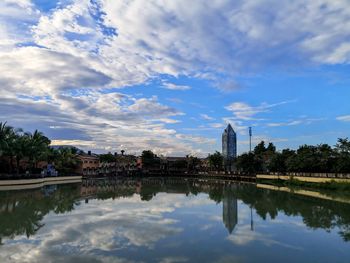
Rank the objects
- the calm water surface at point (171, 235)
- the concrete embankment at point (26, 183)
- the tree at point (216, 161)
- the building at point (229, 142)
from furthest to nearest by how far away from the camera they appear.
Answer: the building at point (229, 142)
the tree at point (216, 161)
the concrete embankment at point (26, 183)
the calm water surface at point (171, 235)

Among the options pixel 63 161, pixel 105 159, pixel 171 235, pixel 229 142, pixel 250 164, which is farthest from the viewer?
pixel 229 142

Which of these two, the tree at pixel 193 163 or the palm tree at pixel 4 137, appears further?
the tree at pixel 193 163

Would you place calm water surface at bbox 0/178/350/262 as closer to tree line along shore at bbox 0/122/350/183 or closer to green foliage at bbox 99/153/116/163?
tree line along shore at bbox 0/122/350/183

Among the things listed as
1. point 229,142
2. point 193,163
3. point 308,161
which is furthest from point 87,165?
point 229,142

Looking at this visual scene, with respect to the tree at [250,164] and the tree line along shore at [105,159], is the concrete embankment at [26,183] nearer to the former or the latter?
the tree line along shore at [105,159]

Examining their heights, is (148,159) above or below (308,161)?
above

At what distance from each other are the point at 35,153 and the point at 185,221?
43175 mm

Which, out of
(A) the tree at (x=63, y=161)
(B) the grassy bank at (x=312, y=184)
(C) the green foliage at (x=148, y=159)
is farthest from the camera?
(C) the green foliage at (x=148, y=159)

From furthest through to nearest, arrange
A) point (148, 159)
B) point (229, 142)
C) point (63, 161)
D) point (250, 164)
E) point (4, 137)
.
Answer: point (229, 142) → point (148, 159) → point (250, 164) → point (63, 161) → point (4, 137)

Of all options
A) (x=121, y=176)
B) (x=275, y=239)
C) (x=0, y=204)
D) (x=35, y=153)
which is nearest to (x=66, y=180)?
(x=35, y=153)

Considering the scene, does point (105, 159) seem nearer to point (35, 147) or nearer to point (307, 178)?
point (35, 147)

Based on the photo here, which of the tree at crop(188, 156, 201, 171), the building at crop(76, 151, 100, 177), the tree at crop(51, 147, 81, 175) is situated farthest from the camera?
the tree at crop(188, 156, 201, 171)

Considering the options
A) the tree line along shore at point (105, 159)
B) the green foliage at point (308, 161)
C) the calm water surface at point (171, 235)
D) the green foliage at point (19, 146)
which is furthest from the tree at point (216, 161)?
the calm water surface at point (171, 235)

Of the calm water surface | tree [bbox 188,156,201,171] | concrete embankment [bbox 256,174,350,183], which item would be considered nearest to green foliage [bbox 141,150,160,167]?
tree [bbox 188,156,201,171]
